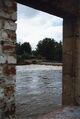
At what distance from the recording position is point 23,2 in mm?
6668

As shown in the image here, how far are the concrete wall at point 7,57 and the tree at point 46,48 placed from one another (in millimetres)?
65238

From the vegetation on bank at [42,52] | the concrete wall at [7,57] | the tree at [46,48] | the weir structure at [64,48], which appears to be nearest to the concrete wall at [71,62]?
the weir structure at [64,48]

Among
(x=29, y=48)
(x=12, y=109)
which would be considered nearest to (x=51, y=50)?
(x=29, y=48)

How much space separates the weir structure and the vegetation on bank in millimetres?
55949

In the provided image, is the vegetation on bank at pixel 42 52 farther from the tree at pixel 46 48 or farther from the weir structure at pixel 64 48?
the weir structure at pixel 64 48

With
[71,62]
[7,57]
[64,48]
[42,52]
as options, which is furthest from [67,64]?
[42,52]

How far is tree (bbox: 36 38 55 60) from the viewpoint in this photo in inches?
2825

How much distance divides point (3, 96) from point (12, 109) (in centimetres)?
34

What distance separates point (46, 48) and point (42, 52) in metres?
1.96

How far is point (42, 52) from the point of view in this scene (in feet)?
238

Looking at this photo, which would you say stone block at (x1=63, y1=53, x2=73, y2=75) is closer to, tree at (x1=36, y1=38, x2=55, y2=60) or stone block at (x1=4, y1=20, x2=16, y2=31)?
stone block at (x1=4, y1=20, x2=16, y2=31)

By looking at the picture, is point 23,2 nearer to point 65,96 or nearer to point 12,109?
point 12,109

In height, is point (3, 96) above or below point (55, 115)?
above

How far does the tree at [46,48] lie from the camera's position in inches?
2825
